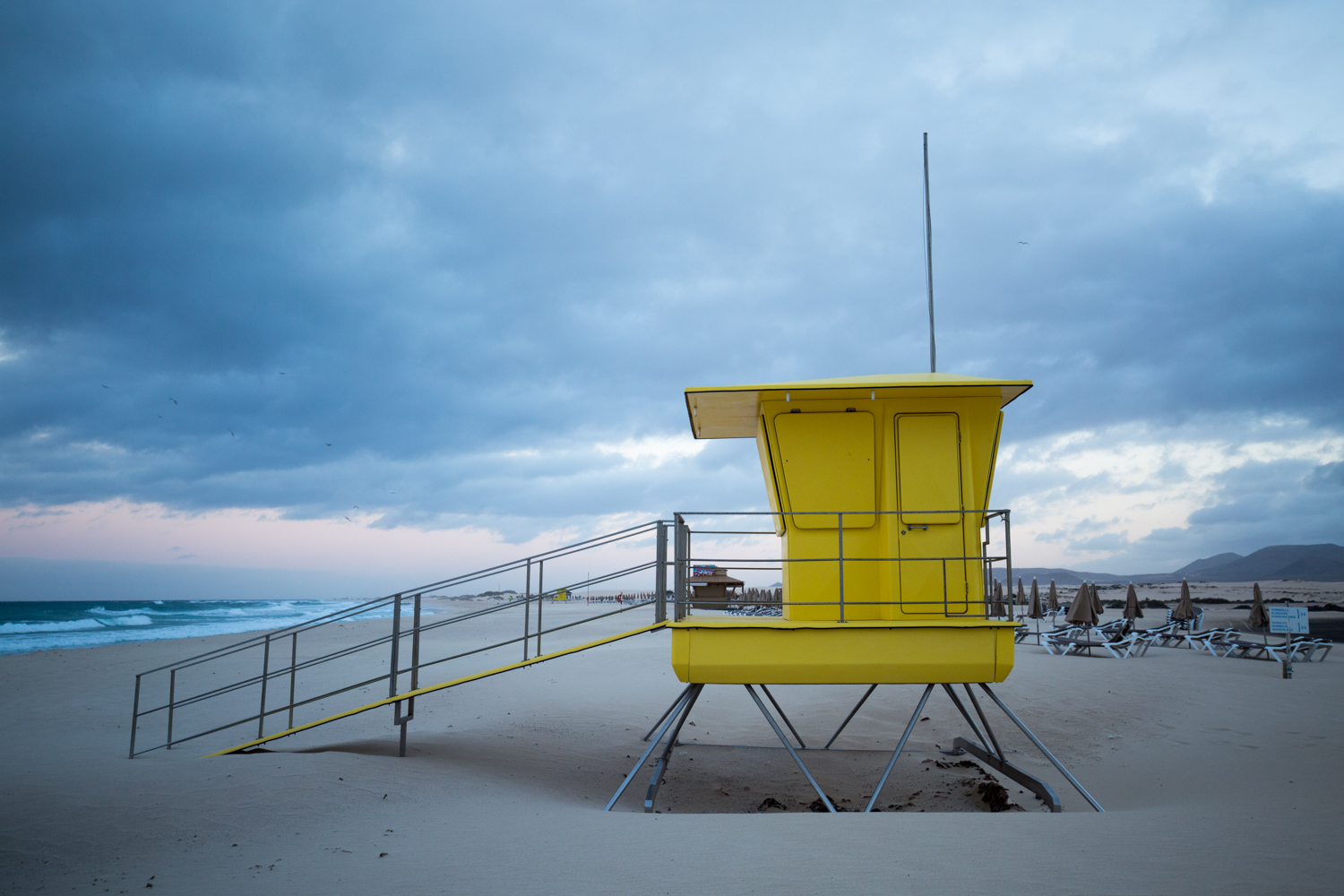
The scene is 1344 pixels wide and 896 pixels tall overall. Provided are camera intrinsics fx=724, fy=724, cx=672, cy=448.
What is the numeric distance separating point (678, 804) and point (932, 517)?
4.45 metres

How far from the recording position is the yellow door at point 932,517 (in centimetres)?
809

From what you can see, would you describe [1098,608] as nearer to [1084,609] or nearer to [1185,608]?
[1185,608]

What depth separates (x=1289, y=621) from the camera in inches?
699

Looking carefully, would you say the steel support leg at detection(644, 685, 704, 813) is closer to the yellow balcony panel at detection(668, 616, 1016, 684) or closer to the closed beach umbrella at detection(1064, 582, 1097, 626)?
the yellow balcony panel at detection(668, 616, 1016, 684)

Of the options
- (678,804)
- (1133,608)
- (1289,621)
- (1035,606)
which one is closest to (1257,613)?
(1133,608)

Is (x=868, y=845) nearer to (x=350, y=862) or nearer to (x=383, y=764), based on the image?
(x=350, y=862)

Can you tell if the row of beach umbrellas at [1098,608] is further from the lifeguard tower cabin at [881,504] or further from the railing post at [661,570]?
the railing post at [661,570]

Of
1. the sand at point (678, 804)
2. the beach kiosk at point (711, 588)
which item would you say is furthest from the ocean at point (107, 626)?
the beach kiosk at point (711, 588)

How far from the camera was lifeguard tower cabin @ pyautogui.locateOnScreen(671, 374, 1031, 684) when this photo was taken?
7.59 m

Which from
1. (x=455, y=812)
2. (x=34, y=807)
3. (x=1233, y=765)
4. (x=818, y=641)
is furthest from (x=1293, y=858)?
(x=34, y=807)

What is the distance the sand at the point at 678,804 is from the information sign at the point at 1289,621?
2.53 metres

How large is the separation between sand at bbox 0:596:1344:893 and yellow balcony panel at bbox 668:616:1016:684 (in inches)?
53.0

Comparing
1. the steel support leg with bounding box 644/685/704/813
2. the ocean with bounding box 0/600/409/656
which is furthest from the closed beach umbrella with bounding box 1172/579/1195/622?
the ocean with bounding box 0/600/409/656

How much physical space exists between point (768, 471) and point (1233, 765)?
728 cm
